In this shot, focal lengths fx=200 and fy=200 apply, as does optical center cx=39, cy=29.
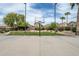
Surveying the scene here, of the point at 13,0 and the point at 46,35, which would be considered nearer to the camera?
the point at 13,0

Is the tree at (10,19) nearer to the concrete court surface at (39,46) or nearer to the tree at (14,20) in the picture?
the tree at (14,20)

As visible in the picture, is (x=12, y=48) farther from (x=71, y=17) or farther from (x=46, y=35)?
(x=71, y=17)

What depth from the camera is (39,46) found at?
5.27m

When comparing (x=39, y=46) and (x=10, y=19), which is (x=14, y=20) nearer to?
(x=10, y=19)

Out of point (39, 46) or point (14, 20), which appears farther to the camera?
point (14, 20)

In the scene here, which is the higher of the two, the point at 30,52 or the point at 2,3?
the point at 2,3

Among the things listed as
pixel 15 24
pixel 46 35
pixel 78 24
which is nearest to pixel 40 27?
pixel 46 35

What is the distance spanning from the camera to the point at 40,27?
5453 mm

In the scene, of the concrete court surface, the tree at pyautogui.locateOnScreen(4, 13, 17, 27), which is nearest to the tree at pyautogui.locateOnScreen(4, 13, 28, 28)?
the tree at pyautogui.locateOnScreen(4, 13, 17, 27)

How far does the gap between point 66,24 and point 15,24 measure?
1.39m

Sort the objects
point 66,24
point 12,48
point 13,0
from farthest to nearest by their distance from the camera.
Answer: point 66,24
point 12,48
point 13,0

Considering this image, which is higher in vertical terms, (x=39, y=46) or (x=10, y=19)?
(x=10, y=19)

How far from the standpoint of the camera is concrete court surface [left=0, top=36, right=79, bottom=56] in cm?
496

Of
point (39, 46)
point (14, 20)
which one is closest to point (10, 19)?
point (14, 20)
